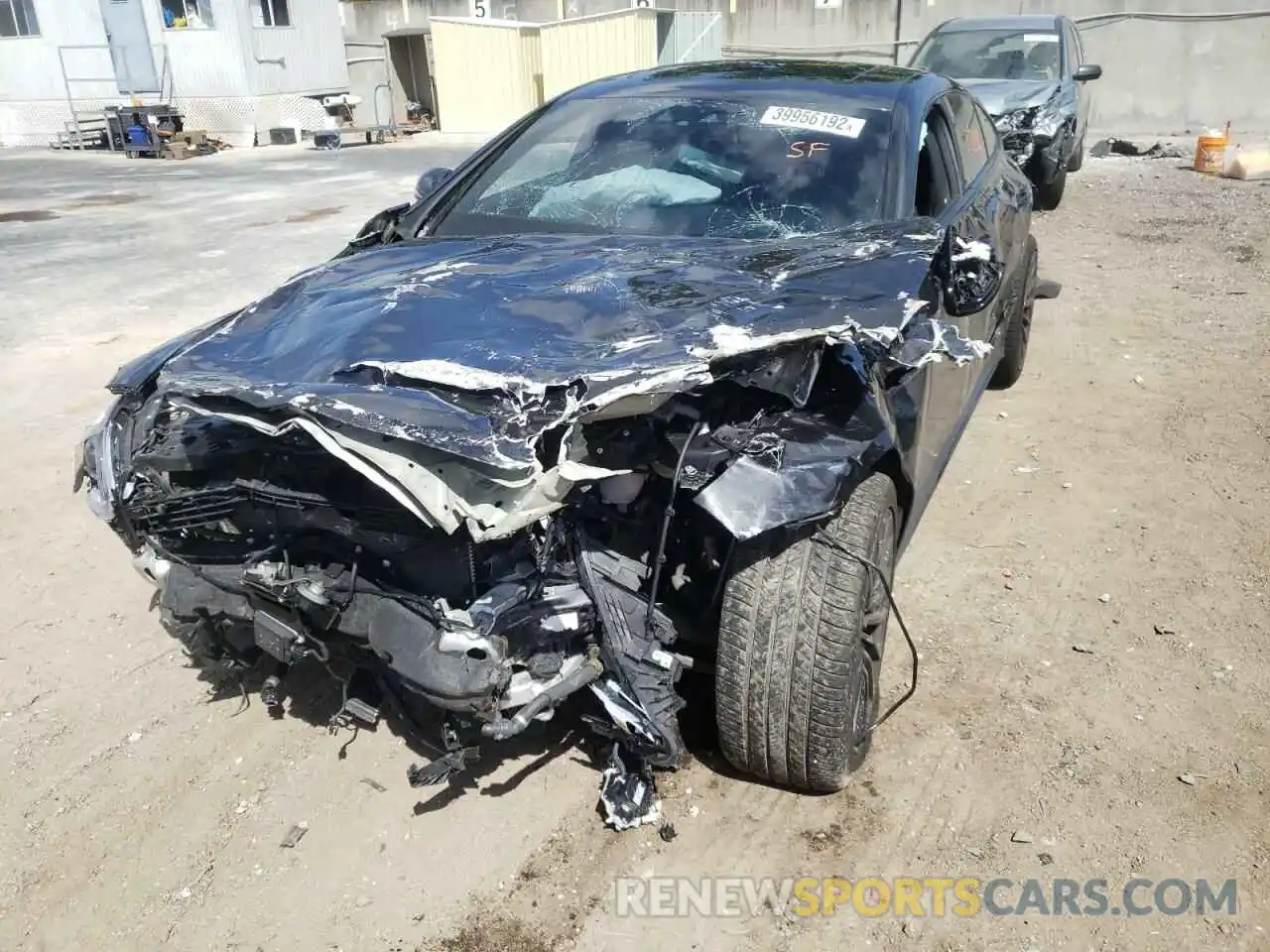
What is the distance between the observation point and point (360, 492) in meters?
2.18

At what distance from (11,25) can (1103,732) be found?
83.9ft

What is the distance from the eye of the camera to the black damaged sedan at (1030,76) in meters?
9.35

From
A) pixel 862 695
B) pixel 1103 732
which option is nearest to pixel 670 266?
pixel 862 695

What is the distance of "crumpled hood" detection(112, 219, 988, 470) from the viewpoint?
6.88 ft

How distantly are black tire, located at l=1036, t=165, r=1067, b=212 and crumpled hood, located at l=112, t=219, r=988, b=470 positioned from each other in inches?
317

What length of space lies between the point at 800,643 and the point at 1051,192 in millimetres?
9425

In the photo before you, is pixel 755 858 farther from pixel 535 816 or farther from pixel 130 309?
pixel 130 309

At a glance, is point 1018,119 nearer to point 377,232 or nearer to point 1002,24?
point 1002,24

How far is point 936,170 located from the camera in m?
3.58

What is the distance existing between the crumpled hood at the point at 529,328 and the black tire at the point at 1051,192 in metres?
8.05

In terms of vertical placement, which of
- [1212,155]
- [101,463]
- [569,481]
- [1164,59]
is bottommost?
[1212,155]

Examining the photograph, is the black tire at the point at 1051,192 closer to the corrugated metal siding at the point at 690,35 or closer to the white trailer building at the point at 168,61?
the corrugated metal siding at the point at 690,35

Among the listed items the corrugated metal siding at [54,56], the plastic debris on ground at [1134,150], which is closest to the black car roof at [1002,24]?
the plastic debris on ground at [1134,150]

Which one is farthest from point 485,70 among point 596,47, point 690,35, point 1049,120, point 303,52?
point 1049,120
